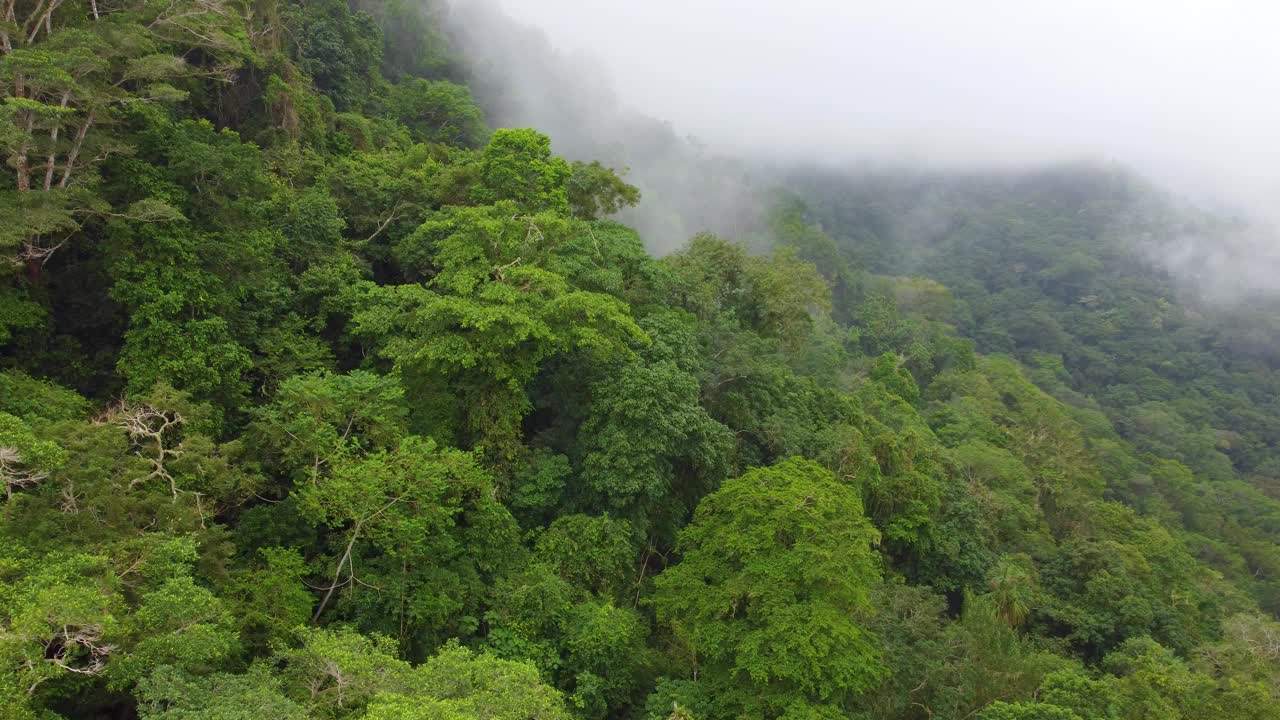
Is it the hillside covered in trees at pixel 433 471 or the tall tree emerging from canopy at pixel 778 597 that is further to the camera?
the tall tree emerging from canopy at pixel 778 597

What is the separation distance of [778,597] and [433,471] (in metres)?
7.12

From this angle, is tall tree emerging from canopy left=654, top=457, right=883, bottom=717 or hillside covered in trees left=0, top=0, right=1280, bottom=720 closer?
hillside covered in trees left=0, top=0, right=1280, bottom=720

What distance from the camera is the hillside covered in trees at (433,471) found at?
959 cm

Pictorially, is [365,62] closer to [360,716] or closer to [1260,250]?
[360,716]

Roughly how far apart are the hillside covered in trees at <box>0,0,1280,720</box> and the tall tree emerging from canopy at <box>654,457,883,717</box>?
80 millimetres

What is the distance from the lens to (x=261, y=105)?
23.2 meters

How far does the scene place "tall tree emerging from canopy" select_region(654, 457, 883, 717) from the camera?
44.2 ft

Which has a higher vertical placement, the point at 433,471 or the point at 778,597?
the point at 778,597

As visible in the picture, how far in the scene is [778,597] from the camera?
46.2 ft

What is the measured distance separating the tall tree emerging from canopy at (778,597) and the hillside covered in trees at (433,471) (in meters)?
0.08

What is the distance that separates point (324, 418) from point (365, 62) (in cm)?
2914

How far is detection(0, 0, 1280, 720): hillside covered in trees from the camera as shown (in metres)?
9.59

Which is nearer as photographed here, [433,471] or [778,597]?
[433,471]

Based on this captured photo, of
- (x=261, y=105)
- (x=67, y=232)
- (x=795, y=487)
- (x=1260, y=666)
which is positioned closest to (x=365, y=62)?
(x=261, y=105)
